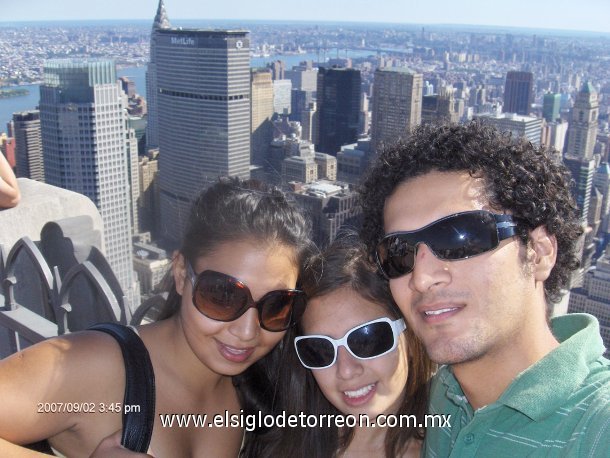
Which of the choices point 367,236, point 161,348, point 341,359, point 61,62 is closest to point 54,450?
point 161,348

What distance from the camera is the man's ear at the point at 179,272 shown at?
1124mm

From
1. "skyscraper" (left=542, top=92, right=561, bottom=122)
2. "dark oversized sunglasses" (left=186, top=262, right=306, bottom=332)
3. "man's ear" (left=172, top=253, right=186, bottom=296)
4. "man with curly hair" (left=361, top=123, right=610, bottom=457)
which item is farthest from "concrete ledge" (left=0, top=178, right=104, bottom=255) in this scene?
"skyscraper" (left=542, top=92, right=561, bottom=122)

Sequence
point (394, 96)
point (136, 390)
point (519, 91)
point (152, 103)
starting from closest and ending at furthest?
point (136, 390) → point (394, 96) → point (152, 103) → point (519, 91)

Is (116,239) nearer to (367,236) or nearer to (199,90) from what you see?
(199,90)

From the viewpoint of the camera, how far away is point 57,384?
90 centimetres

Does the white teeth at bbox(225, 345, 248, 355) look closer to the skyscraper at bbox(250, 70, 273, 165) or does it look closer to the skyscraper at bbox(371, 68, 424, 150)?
the skyscraper at bbox(250, 70, 273, 165)

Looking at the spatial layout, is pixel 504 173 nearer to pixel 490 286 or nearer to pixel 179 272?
pixel 490 286

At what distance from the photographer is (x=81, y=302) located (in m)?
1.71

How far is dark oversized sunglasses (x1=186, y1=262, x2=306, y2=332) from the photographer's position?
1045 millimetres

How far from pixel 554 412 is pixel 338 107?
4568 centimetres

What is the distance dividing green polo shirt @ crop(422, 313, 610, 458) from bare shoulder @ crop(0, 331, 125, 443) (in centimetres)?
53

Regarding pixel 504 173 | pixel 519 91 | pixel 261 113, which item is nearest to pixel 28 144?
pixel 261 113

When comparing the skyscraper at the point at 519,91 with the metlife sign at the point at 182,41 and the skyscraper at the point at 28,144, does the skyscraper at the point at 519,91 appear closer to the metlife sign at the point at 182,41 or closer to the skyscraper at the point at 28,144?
the metlife sign at the point at 182,41

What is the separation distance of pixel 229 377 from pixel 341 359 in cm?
24
